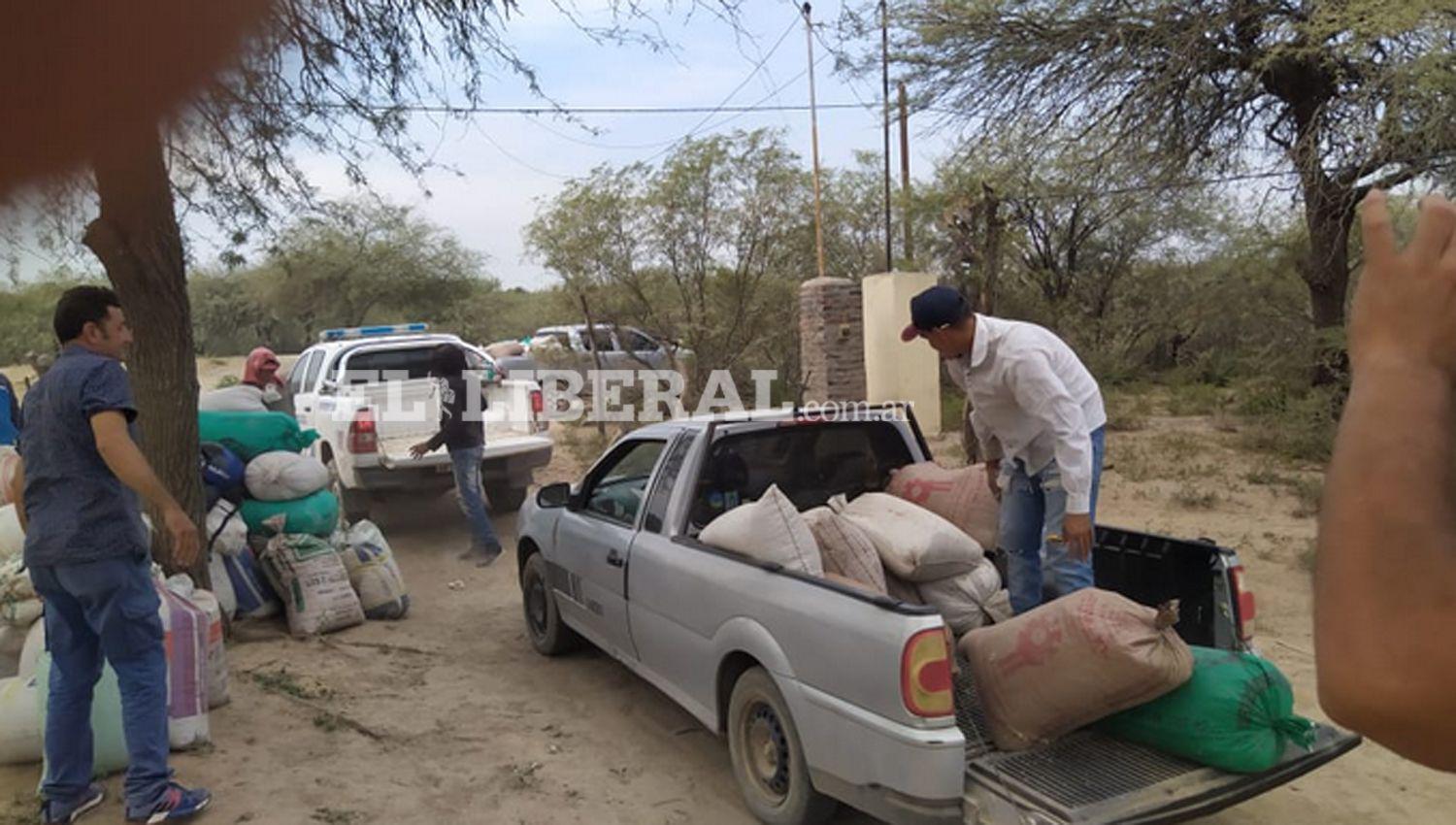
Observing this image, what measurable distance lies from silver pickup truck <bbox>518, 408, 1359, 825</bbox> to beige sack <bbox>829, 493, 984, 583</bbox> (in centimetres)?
41

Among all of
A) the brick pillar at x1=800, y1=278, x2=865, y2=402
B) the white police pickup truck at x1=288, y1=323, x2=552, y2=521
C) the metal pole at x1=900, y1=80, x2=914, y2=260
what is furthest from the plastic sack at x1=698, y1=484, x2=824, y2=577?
the metal pole at x1=900, y1=80, x2=914, y2=260

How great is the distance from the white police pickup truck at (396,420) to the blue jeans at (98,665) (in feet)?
16.1

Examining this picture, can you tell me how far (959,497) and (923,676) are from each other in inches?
71.4

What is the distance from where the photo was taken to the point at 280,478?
6078 millimetres

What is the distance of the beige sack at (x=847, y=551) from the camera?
3.84m

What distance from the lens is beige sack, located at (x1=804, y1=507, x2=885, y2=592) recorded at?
3.84 m

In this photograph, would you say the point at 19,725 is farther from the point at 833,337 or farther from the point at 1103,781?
the point at 833,337

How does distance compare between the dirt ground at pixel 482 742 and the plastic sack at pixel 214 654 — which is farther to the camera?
the plastic sack at pixel 214 654

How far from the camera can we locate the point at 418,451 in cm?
808

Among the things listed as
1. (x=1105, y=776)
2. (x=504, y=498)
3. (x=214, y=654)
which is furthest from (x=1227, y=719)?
(x=504, y=498)

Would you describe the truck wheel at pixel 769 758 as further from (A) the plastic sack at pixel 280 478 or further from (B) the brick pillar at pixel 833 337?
(B) the brick pillar at pixel 833 337

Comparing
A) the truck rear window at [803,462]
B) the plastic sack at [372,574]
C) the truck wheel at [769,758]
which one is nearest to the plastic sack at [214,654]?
the plastic sack at [372,574]

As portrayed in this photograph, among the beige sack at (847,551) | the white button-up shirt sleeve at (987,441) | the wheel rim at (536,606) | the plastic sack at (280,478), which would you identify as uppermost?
the white button-up shirt sleeve at (987,441)

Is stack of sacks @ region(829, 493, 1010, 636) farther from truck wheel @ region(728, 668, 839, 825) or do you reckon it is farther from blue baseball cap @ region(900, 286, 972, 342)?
blue baseball cap @ region(900, 286, 972, 342)
